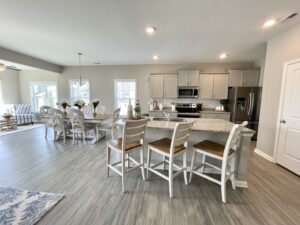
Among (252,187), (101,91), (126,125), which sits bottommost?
(252,187)

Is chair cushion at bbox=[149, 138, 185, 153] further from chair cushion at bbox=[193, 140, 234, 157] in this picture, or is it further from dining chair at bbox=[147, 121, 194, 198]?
chair cushion at bbox=[193, 140, 234, 157]

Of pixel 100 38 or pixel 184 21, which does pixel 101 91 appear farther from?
pixel 184 21

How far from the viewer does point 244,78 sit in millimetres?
5176

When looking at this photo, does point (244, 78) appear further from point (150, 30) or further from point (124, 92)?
point (124, 92)

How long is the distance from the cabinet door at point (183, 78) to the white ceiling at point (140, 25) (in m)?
1.21

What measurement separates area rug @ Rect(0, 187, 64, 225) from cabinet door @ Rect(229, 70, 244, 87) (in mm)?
5685

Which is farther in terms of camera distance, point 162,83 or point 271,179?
point 162,83

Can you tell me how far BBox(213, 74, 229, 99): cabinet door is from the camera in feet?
17.5

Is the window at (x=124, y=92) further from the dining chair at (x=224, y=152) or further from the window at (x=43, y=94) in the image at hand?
the dining chair at (x=224, y=152)

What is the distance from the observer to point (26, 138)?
4.83 meters

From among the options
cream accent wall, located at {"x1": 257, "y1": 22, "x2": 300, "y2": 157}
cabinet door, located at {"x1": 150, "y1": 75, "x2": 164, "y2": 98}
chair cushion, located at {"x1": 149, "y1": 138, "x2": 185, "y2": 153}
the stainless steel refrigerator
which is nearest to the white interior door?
cream accent wall, located at {"x1": 257, "y1": 22, "x2": 300, "y2": 157}

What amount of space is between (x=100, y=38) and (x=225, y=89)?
4398 mm

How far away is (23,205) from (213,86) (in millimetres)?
5685

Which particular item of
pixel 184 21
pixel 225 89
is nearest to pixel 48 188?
pixel 184 21
